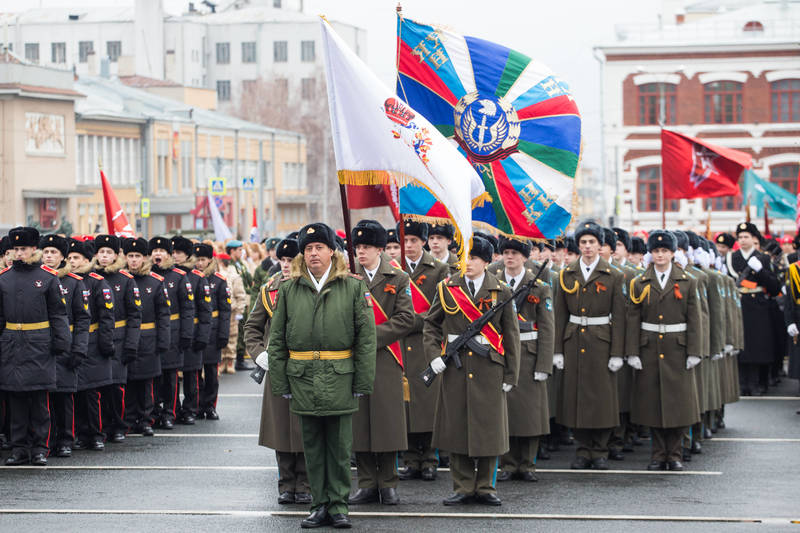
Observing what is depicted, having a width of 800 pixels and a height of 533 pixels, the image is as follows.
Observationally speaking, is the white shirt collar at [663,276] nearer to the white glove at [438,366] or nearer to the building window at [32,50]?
the white glove at [438,366]

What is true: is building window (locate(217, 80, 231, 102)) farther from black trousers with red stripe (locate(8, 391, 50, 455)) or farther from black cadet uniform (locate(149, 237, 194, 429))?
black trousers with red stripe (locate(8, 391, 50, 455))

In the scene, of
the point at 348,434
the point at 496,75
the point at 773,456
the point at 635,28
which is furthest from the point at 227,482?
the point at 635,28

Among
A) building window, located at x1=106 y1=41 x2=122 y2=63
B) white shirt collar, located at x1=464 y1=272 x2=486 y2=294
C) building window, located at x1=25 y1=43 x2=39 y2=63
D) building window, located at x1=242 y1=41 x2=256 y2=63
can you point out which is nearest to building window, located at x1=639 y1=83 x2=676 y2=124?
building window, located at x1=242 y1=41 x2=256 y2=63

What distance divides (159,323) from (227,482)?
11.7ft

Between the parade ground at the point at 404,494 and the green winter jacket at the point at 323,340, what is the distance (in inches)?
38.3

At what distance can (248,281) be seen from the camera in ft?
73.3

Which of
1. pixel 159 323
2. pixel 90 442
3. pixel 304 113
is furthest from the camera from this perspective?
pixel 304 113

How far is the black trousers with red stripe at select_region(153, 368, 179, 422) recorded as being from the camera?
50.1 ft

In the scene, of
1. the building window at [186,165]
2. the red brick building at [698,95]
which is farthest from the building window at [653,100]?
the building window at [186,165]

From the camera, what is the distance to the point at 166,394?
15344mm

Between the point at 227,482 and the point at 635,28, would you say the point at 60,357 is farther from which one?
the point at 635,28

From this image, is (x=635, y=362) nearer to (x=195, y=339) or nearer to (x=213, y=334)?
(x=195, y=339)

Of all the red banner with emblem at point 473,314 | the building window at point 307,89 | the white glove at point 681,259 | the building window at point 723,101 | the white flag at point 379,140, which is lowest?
the red banner with emblem at point 473,314

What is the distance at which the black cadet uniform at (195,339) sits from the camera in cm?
1556
